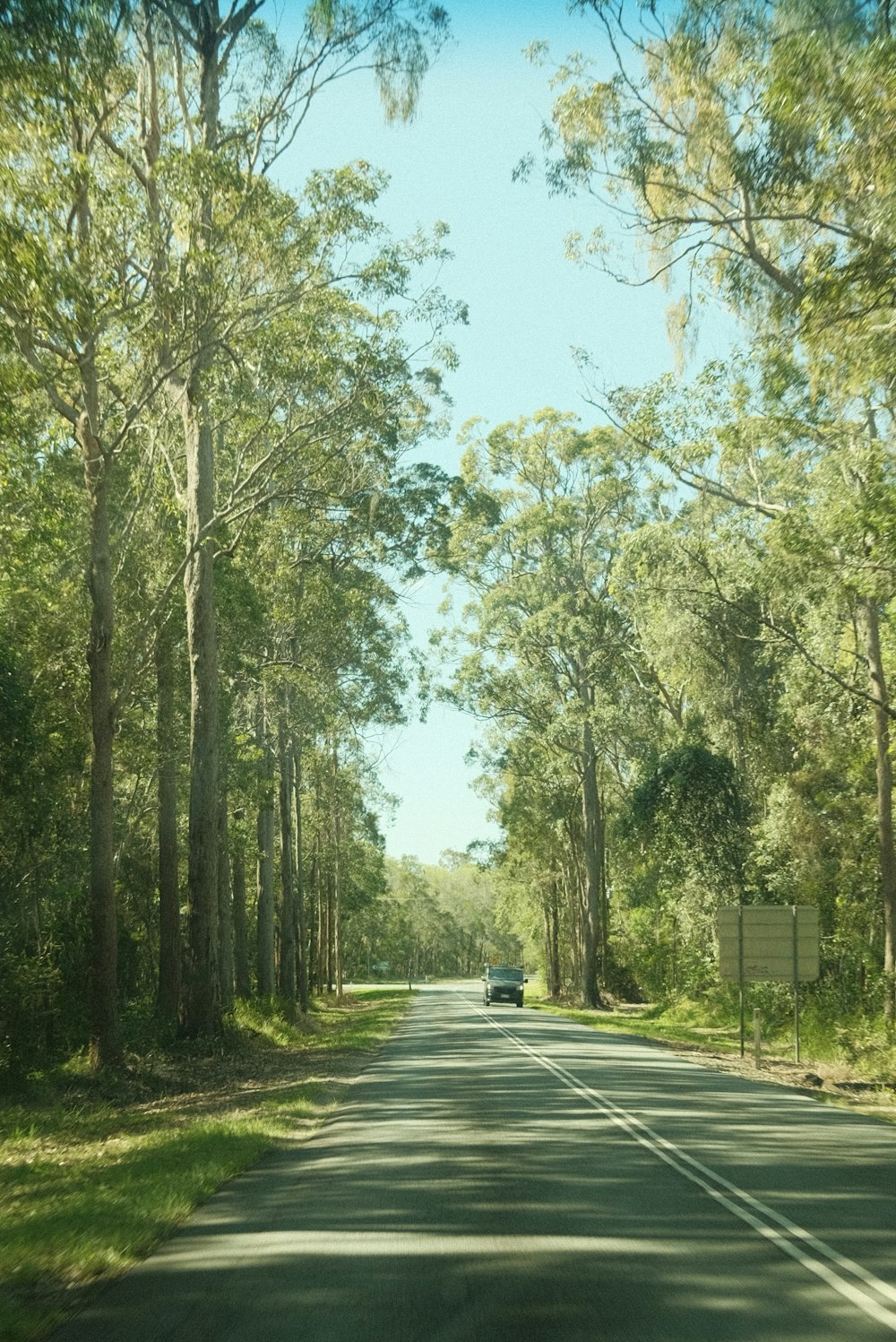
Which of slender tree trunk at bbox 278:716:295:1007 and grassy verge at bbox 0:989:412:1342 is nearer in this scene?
grassy verge at bbox 0:989:412:1342

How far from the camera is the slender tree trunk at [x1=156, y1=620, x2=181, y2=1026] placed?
2548cm

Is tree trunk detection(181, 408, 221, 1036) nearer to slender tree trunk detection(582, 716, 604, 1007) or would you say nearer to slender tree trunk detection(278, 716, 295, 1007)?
slender tree trunk detection(278, 716, 295, 1007)

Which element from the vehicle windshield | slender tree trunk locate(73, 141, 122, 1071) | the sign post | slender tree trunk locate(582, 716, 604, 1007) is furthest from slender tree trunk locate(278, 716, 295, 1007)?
slender tree trunk locate(73, 141, 122, 1071)

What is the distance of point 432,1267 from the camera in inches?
275

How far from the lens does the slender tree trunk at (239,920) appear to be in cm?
3712

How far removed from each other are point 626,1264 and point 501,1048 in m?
18.3

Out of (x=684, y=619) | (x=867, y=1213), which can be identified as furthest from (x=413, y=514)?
(x=867, y=1213)

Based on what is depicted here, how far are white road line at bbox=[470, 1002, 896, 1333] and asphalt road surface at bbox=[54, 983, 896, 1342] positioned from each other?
0.8 inches

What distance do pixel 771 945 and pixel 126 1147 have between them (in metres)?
13.8

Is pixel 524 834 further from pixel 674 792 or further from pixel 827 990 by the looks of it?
pixel 827 990

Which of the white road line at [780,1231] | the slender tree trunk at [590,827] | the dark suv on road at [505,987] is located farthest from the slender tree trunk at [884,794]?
the dark suv on road at [505,987]

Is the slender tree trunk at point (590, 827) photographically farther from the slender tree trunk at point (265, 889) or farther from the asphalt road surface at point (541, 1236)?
the asphalt road surface at point (541, 1236)

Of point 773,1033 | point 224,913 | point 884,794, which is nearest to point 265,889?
point 224,913

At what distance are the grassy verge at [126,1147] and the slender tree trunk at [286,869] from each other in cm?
1134
